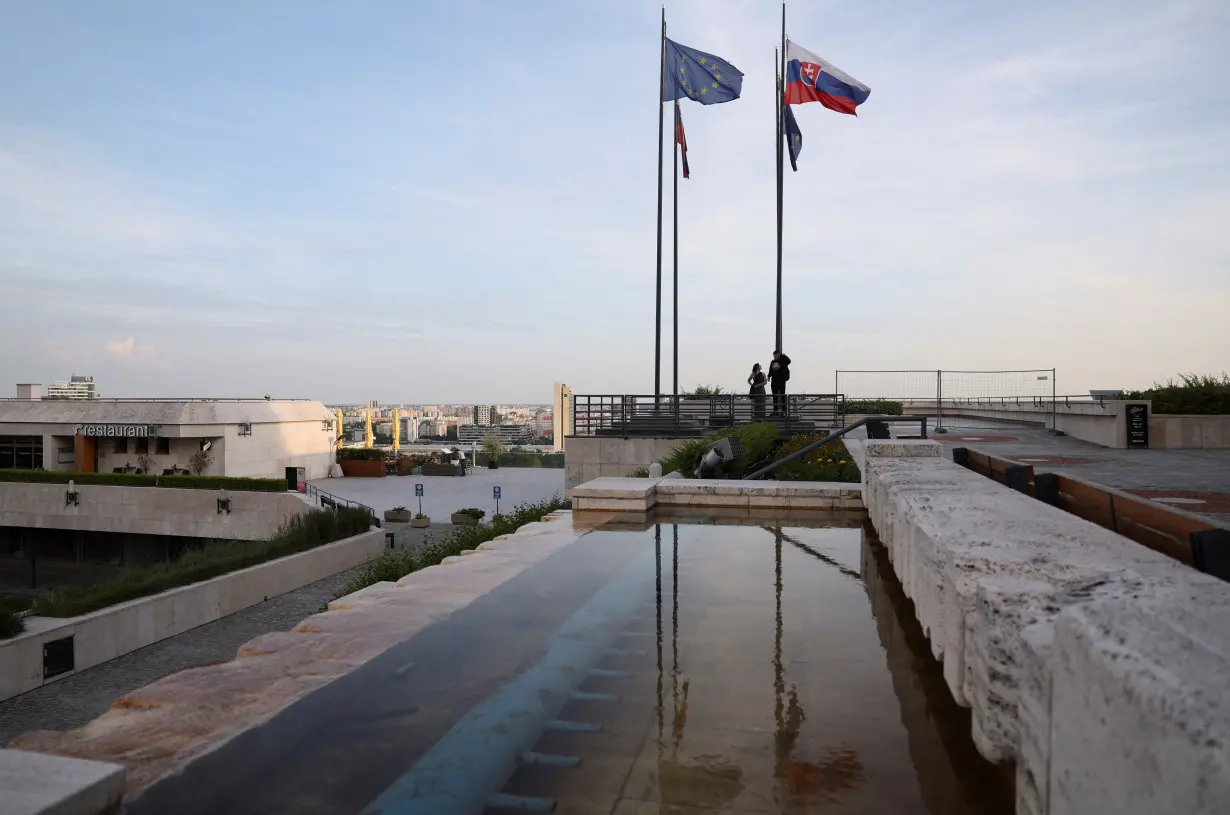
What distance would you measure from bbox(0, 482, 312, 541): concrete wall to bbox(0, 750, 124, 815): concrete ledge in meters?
24.1

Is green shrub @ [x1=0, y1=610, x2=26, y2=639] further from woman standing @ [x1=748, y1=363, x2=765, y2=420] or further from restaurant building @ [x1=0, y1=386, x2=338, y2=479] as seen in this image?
restaurant building @ [x1=0, y1=386, x2=338, y2=479]

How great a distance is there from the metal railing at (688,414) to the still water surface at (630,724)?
15.2 metres

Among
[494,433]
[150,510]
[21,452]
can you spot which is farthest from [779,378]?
[21,452]

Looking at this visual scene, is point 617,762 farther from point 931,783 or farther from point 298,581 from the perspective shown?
point 298,581

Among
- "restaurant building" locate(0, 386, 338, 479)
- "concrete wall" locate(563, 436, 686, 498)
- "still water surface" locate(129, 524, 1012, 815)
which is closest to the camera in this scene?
"still water surface" locate(129, 524, 1012, 815)

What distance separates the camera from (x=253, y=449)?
33.4 m

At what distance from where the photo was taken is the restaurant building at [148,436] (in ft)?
104

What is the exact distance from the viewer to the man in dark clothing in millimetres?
18891

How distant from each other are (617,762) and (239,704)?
4.81 feet

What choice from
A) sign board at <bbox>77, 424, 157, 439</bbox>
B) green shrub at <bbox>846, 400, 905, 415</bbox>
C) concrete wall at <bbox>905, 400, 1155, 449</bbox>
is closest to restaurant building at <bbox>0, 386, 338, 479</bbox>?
sign board at <bbox>77, 424, 157, 439</bbox>

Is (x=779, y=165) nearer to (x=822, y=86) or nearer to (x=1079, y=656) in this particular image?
(x=822, y=86)

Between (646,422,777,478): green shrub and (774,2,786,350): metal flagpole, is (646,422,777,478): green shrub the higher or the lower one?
the lower one

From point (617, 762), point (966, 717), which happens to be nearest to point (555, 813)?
point (617, 762)

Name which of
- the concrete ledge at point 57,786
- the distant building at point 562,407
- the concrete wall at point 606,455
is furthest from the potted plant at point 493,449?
the concrete ledge at point 57,786
